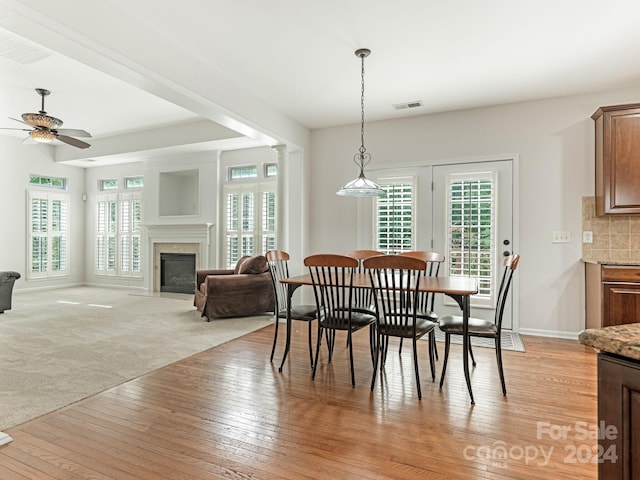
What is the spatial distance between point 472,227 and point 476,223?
68mm

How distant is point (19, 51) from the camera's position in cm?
382

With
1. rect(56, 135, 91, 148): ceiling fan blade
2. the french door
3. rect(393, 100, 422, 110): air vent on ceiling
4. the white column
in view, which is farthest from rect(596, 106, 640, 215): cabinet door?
rect(56, 135, 91, 148): ceiling fan blade

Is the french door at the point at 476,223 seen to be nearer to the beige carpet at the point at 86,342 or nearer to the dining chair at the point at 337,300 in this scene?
the dining chair at the point at 337,300

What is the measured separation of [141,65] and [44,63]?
2025 millimetres

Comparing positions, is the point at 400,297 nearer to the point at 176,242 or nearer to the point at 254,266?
the point at 254,266

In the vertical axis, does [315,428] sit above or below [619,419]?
below

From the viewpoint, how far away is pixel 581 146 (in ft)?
14.1

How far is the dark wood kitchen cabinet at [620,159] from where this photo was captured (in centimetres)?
376

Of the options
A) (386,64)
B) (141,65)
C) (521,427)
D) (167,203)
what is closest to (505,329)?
(521,427)

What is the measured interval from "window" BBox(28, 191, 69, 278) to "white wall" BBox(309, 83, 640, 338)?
7907mm

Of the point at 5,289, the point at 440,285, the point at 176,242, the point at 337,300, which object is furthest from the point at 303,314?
the point at 176,242

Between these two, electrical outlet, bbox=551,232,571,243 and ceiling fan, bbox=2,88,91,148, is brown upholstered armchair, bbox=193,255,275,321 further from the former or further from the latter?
electrical outlet, bbox=551,232,571,243

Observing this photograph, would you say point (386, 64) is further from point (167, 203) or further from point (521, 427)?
point (167, 203)

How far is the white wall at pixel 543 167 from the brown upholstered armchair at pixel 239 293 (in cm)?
275
